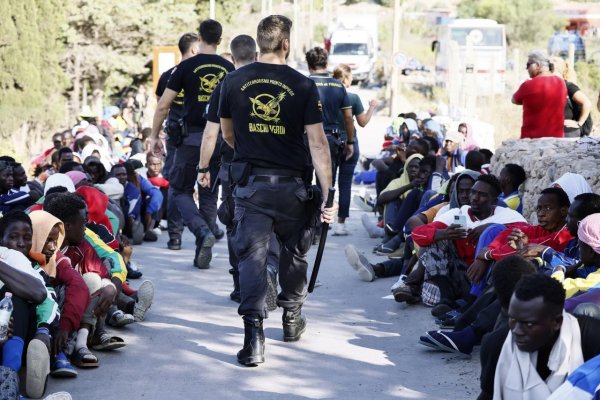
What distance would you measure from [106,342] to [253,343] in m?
1.02

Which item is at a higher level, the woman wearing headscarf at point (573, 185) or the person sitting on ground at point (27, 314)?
the woman wearing headscarf at point (573, 185)

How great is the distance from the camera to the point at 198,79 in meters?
10.1

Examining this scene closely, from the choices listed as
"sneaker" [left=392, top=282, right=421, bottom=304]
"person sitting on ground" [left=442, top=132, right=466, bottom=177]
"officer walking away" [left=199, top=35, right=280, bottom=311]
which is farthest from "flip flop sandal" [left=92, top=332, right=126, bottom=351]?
"person sitting on ground" [left=442, top=132, right=466, bottom=177]

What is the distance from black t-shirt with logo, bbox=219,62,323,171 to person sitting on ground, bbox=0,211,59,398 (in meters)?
1.51

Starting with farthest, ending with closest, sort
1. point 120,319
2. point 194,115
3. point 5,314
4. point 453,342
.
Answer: point 194,115 < point 120,319 < point 453,342 < point 5,314

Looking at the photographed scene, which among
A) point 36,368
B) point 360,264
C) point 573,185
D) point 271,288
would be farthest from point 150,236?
point 36,368

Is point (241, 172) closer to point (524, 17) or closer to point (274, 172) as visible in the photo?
point (274, 172)

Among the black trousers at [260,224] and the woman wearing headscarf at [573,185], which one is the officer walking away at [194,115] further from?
the woman wearing headscarf at [573,185]

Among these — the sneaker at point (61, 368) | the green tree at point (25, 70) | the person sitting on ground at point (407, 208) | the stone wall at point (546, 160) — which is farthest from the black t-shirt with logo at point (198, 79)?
the green tree at point (25, 70)

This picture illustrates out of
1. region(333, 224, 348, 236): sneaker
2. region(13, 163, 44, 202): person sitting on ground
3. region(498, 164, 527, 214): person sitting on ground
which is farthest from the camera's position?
region(333, 224, 348, 236): sneaker

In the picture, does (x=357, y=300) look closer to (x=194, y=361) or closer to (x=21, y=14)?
(x=194, y=361)

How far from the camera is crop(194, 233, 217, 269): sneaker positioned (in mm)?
10328

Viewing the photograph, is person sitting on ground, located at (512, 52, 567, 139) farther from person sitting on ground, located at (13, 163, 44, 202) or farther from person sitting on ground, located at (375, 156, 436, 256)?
person sitting on ground, located at (13, 163, 44, 202)

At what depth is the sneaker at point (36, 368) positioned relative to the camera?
5.85 metres
